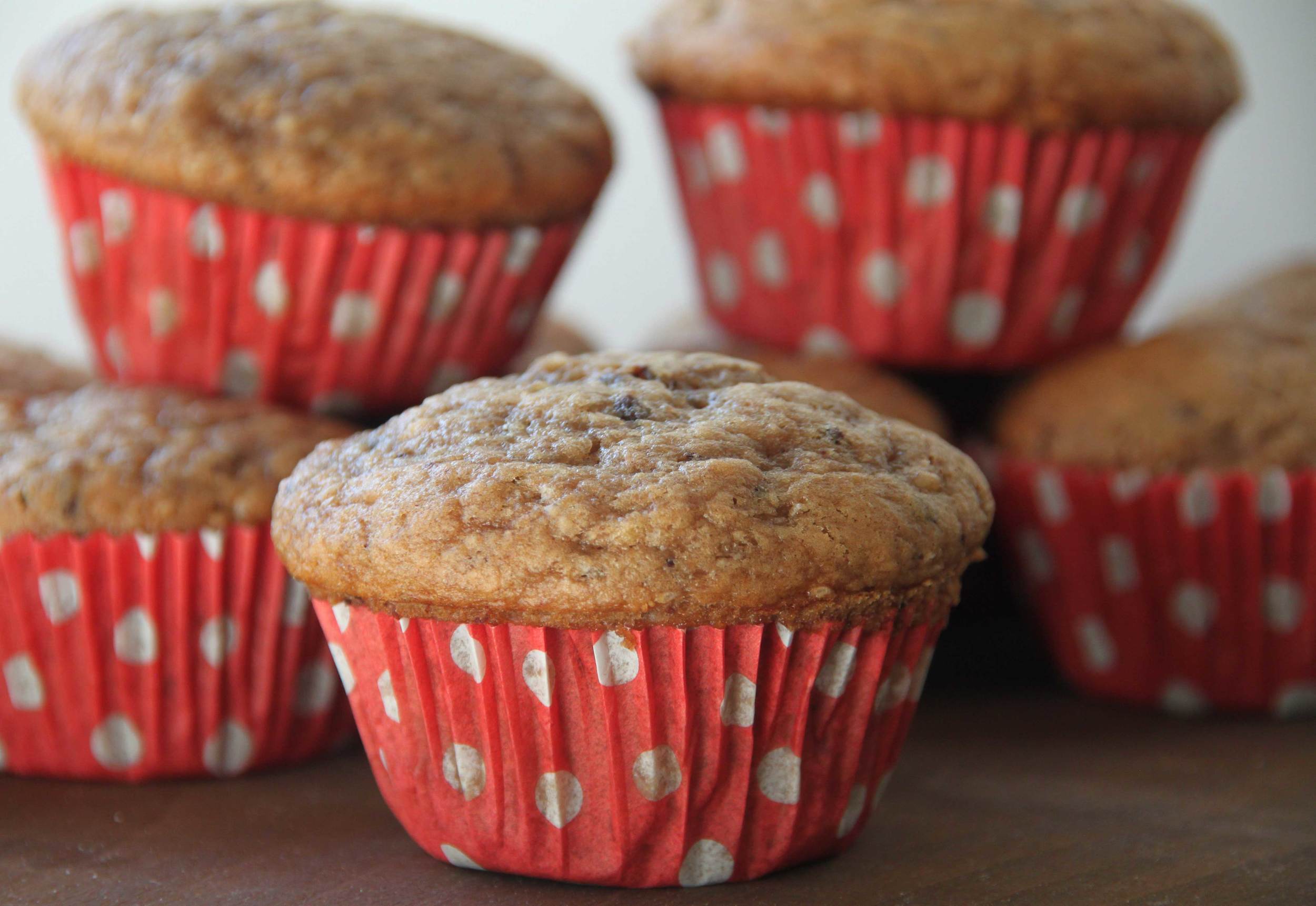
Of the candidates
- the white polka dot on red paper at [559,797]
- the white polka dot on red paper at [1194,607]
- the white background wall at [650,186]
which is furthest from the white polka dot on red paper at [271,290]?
the white background wall at [650,186]

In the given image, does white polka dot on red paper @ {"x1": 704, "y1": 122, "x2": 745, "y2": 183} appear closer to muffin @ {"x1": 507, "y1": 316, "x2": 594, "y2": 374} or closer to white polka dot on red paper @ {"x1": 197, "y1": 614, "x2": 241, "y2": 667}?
muffin @ {"x1": 507, "y1": 316, "x2": 594, "y2": 374}

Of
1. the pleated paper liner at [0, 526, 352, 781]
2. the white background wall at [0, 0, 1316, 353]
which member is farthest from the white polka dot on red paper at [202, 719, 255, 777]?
the white background wall at [0, 0, 1316, 353]

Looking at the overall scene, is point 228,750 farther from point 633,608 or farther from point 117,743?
point 633,608

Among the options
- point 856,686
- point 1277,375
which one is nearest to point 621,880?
point 856,686

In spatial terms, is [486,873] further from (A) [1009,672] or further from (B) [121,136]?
(A) [1009,672]

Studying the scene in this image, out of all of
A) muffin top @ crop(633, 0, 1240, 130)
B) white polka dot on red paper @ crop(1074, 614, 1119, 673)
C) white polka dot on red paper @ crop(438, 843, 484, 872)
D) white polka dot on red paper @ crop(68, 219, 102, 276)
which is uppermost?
muffin top @ crop(633, 0, 1240, 130)

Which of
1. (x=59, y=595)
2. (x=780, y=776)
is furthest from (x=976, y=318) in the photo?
(x=59, y=595)
